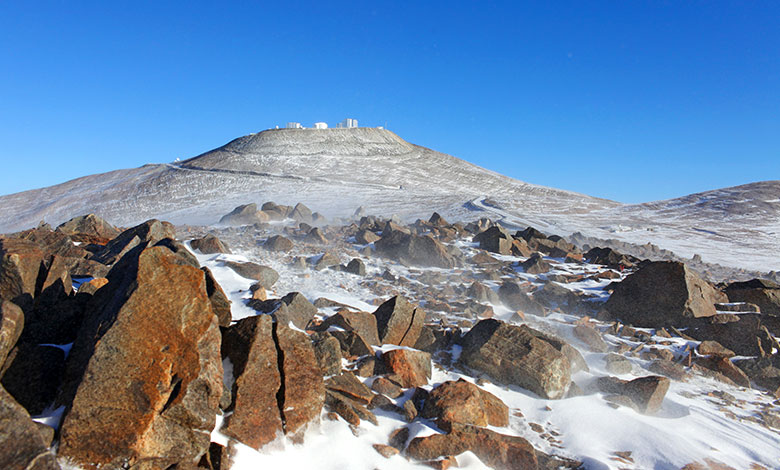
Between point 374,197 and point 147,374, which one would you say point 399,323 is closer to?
point 147,374

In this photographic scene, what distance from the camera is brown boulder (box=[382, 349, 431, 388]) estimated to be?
5923 mm

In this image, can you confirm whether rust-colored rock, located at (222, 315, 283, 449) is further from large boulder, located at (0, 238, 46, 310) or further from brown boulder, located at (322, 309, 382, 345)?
brown boulder, located at (322, 309, 382, 345)

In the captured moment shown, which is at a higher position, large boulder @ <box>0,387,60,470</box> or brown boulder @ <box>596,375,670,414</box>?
large boulder @ <box>0,387,60,470</box>

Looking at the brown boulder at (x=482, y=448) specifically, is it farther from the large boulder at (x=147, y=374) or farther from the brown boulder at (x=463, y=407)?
the large boulder at (x=147, y=374)

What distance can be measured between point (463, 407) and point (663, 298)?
641 cm

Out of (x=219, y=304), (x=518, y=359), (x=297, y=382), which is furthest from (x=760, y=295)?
(x=219, y=304)

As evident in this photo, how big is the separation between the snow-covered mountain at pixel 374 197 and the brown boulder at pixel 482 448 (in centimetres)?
2278

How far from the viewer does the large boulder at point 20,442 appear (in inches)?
111

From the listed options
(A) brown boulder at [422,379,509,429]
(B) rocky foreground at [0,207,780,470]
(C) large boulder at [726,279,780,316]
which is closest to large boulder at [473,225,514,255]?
(B) rocky foreground at [0,207,780,470]

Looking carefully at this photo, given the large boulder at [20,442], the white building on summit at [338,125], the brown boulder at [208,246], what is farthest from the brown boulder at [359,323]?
the white building on summit at [338,125]

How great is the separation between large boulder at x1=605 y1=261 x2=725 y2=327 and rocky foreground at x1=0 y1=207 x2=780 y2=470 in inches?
1.4

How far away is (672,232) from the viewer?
30.5 metres

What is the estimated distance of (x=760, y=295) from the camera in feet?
33.1

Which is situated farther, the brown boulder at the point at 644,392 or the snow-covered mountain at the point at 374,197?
the snow-covered mountain at the point at 374,197
